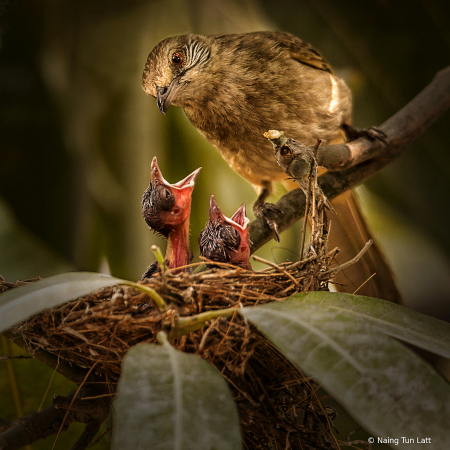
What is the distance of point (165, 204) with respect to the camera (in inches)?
46.2

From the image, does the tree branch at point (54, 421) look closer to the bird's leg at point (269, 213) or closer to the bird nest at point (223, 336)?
the bird nest at point (223, 336)

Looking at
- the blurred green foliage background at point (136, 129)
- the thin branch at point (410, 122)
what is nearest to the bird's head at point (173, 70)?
the blurred green foliage background at point (136, 129)

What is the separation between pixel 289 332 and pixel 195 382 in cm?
15

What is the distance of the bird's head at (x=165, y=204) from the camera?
1181 mm

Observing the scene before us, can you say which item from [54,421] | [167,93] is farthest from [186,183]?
[54,421]

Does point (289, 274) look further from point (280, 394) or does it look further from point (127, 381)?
point (127, 381)

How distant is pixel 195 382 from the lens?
557mm

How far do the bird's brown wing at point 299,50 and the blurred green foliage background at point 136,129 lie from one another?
0.42m

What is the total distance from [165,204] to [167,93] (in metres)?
0.47

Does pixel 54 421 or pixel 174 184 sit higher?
pixel 174 184

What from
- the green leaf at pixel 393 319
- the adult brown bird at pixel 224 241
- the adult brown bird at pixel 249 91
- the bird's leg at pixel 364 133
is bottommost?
the green leaf at pixel 393 319

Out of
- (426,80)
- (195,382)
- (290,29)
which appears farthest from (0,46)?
(426,80)

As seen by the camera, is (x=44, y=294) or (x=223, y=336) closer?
(x=44, y=294)

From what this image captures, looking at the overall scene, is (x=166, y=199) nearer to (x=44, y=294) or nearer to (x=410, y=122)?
(x=44, y=294)
